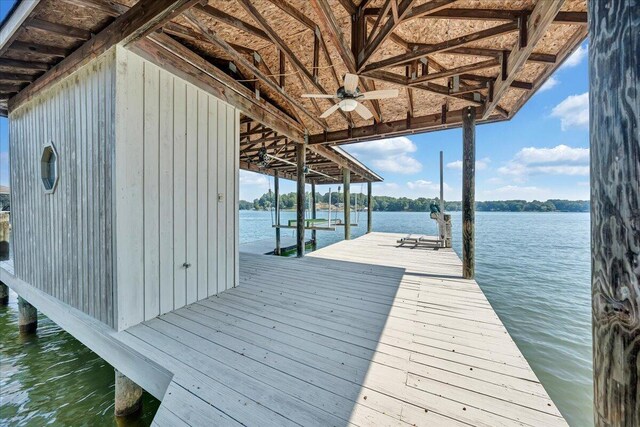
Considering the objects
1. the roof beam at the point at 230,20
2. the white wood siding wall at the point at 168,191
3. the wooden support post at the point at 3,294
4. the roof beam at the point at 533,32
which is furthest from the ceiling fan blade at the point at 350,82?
the wooden support post at the point at 3,294

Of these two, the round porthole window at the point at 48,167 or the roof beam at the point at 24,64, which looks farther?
the round porthole window at the point at 48,167

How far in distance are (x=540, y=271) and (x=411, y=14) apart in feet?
27.1

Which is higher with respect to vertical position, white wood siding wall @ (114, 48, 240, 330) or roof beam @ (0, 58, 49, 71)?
roof beam @ (0, 58, 49, 71)

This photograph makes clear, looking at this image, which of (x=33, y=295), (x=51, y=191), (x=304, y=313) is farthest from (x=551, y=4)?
(x=33, y=295)

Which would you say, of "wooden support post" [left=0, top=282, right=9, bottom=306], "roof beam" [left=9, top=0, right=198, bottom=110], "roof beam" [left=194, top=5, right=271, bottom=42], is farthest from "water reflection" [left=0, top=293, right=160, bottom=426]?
"roof beam" [left=194, top=5, right=271, bottom=42]

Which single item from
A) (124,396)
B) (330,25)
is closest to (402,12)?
(330,25)

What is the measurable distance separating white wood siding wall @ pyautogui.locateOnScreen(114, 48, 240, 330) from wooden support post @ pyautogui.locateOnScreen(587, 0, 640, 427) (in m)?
3.23

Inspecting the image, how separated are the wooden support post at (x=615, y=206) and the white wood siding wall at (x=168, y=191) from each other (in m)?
3.23

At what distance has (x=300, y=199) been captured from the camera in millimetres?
6320

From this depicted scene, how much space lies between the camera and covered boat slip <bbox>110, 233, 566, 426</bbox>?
1.48 meters

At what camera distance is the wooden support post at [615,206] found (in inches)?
24.8

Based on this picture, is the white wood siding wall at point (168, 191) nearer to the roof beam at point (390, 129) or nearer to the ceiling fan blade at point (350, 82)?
the ceiling fan blade at point (350, 82)

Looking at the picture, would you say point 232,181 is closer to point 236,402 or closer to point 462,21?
point 236,402

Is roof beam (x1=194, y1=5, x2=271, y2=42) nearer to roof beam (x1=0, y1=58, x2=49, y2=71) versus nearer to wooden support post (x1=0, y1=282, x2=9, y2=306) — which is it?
roof beam (x1=0, y1=58, x2=49, y2=71)
